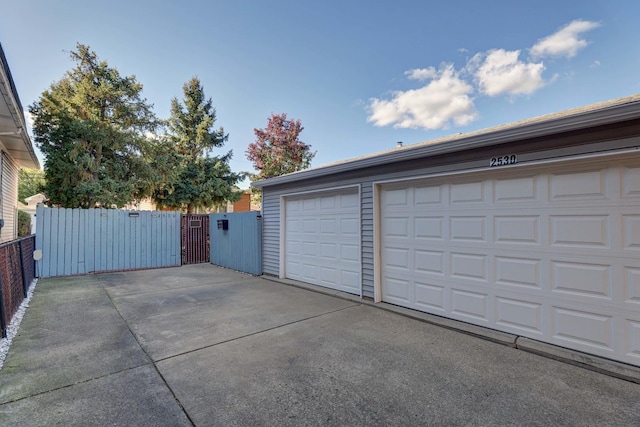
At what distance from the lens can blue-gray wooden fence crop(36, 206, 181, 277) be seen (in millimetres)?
7547

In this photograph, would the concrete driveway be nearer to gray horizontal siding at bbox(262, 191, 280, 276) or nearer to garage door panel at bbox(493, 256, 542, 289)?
garage door panel at bbox(493, 256, 542, 289)

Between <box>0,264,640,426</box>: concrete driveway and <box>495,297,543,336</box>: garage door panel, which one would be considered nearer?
<box>0,264,640,426</box>: concrete driveway

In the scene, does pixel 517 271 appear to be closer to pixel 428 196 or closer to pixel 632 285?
pixel 632 285

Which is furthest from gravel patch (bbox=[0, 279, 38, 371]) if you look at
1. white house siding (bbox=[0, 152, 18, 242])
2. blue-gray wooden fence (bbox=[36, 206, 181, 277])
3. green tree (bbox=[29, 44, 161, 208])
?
green tree (bbox=[29, 44, 161, 208])


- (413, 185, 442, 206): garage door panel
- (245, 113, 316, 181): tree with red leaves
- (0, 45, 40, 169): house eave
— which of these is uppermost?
(245, 113, 316, 181): tree with red leaves

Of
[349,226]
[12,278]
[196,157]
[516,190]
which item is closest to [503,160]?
[516,190]

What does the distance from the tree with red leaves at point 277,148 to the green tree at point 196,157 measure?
1655 mm

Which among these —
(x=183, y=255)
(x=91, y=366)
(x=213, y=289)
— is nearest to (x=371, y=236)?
(x=213, y=289)

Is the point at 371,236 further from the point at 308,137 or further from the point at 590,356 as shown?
the point at 308,137

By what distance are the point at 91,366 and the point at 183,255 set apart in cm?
725

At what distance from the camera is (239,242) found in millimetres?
8516

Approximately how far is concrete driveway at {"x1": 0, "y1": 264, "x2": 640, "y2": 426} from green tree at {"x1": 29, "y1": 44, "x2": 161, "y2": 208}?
9.45 m

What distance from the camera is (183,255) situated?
9734 mm

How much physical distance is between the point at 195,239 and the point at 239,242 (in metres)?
2.41
